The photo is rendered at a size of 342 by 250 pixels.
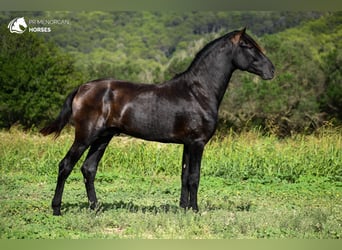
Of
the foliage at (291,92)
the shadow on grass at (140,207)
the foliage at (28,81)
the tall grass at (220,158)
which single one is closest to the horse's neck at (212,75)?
the shadow on grass at (140,207)

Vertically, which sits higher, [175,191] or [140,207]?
[140,207]

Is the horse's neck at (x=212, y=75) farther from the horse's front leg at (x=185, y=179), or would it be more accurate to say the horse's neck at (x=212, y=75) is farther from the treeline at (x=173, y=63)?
the treeline at (x=173, y=63)

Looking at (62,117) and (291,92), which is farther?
(291,92)

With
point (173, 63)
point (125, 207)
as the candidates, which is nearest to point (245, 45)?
point (125, 207)

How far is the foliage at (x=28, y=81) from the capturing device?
47.9ft

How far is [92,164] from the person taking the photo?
7.16m

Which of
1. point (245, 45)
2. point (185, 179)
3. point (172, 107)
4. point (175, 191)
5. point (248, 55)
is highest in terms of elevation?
point (245, 45)

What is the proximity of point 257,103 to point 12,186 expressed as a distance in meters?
9.42

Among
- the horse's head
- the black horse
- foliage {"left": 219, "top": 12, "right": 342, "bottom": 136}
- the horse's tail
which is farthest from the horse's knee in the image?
foliage {"left": 219, "top": 12, "right": 342, "bottom": 136}

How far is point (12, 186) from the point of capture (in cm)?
893

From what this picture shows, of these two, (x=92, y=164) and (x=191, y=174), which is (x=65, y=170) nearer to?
(x=92, y=164)

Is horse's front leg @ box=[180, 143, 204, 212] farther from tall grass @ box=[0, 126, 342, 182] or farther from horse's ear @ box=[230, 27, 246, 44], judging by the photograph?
tall grass @ box=[0, 126, 342, 182]

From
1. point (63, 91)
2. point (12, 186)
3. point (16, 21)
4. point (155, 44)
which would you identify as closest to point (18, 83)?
point (63, 91)

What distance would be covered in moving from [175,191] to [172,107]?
2.22 m
